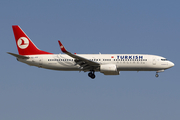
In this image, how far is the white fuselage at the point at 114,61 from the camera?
59.1 meters

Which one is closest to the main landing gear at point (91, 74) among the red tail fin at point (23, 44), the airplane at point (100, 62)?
the airplane at point (100, 62)

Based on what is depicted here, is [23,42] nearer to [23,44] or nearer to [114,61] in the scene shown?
[23,44]

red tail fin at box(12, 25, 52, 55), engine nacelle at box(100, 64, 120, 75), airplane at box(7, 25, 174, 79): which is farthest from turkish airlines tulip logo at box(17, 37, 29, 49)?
engine nacelle at box(100, 64, 120, 75)

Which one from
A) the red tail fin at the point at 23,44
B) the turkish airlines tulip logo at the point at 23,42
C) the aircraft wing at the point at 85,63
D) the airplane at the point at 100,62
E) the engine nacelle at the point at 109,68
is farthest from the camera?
the turkish airlines tulip logo at the point at 23,42

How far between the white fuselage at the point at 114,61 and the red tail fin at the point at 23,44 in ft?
6.80

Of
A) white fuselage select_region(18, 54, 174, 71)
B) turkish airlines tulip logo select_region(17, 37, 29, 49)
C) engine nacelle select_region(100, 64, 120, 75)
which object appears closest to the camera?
engine nacelle select_region(100, 64, 120, 75)

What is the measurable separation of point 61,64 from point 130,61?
12590 millimetres

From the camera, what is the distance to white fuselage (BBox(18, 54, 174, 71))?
59.1m

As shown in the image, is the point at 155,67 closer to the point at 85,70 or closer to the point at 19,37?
the point at 85,70

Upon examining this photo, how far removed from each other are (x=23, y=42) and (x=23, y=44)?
1.51 feet

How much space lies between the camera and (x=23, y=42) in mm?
63875

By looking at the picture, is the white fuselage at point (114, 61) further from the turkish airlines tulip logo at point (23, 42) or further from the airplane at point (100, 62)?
the turkish airlines tulip logo at point (23, 42)

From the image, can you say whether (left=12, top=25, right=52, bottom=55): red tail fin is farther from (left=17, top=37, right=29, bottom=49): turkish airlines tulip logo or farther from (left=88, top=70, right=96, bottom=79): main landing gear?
(left=88, top=70, right=96, bottom=79): main landing gear

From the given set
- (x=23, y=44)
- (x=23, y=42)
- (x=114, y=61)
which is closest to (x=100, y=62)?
(x=114, y=61)
